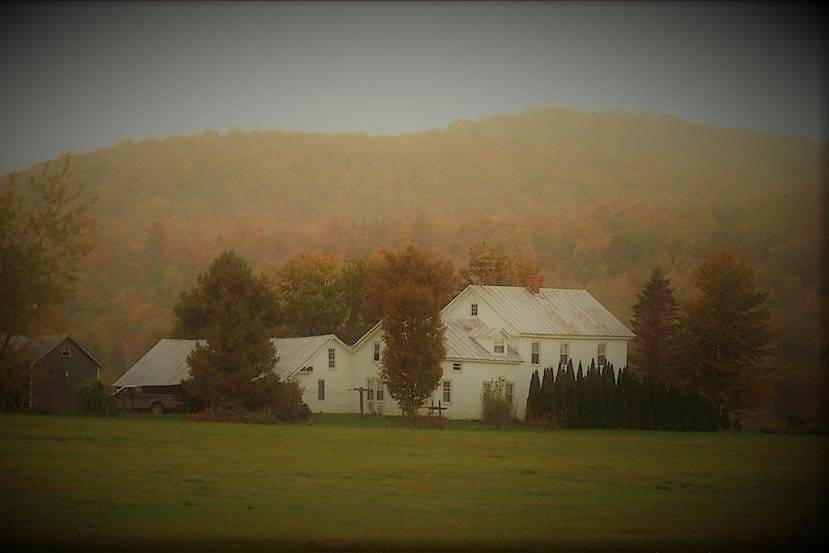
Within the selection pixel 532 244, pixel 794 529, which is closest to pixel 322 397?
pixel 532 244

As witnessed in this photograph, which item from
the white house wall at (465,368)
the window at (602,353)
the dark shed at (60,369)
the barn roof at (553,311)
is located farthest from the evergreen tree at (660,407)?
the dark shed at (60,369)

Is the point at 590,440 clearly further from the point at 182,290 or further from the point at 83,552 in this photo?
the point at 83,552

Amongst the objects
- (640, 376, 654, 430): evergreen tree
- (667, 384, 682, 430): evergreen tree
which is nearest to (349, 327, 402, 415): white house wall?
(640, 376, 654, 430): evergreen tree

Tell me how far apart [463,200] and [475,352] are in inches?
368

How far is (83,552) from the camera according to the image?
21531 mm

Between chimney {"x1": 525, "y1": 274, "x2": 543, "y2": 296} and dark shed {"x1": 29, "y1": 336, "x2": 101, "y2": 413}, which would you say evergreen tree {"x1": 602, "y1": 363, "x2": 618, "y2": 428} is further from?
dark shed {"x1": 29, "y1": 336, "x2": 101, "y2": 413}

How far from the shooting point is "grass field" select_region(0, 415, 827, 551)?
22891 mm

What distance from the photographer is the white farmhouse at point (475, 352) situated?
66.6m

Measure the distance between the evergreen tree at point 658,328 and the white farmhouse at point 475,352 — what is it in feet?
9.40

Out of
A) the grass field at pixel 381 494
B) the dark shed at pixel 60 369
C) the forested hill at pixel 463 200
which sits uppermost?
the forested hill at pixel 463 200

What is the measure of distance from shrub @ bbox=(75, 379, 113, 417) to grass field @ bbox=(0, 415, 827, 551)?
11648 mm

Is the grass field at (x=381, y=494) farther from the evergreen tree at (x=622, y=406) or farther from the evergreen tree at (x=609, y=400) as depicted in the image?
the evergreen tree at (x=622, y=406)

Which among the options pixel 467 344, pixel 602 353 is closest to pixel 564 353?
pixel 602 353

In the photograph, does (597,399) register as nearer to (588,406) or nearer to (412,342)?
(588,406)
